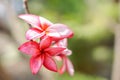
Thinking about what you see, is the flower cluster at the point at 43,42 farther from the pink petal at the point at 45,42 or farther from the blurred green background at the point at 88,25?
the blurred green background at the point at 88,25

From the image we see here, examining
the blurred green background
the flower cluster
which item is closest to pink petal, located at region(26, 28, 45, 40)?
the flower cluster

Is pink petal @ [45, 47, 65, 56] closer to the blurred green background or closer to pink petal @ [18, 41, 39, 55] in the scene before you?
pink petal @ [18, 41, 39, 55]

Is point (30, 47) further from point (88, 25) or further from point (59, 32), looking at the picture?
point (88, 25)

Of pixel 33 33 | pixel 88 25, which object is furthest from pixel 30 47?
pixel 88 25

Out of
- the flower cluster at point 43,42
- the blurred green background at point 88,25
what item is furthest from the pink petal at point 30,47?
the blurred green background at point 88,25

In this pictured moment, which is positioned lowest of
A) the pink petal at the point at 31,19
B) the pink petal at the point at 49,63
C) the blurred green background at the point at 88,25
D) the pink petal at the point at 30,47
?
the blurred green background at the point at 88,25

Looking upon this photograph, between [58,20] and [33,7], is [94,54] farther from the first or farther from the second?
[33,7]

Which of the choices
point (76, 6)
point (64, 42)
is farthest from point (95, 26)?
point (64, 42)
